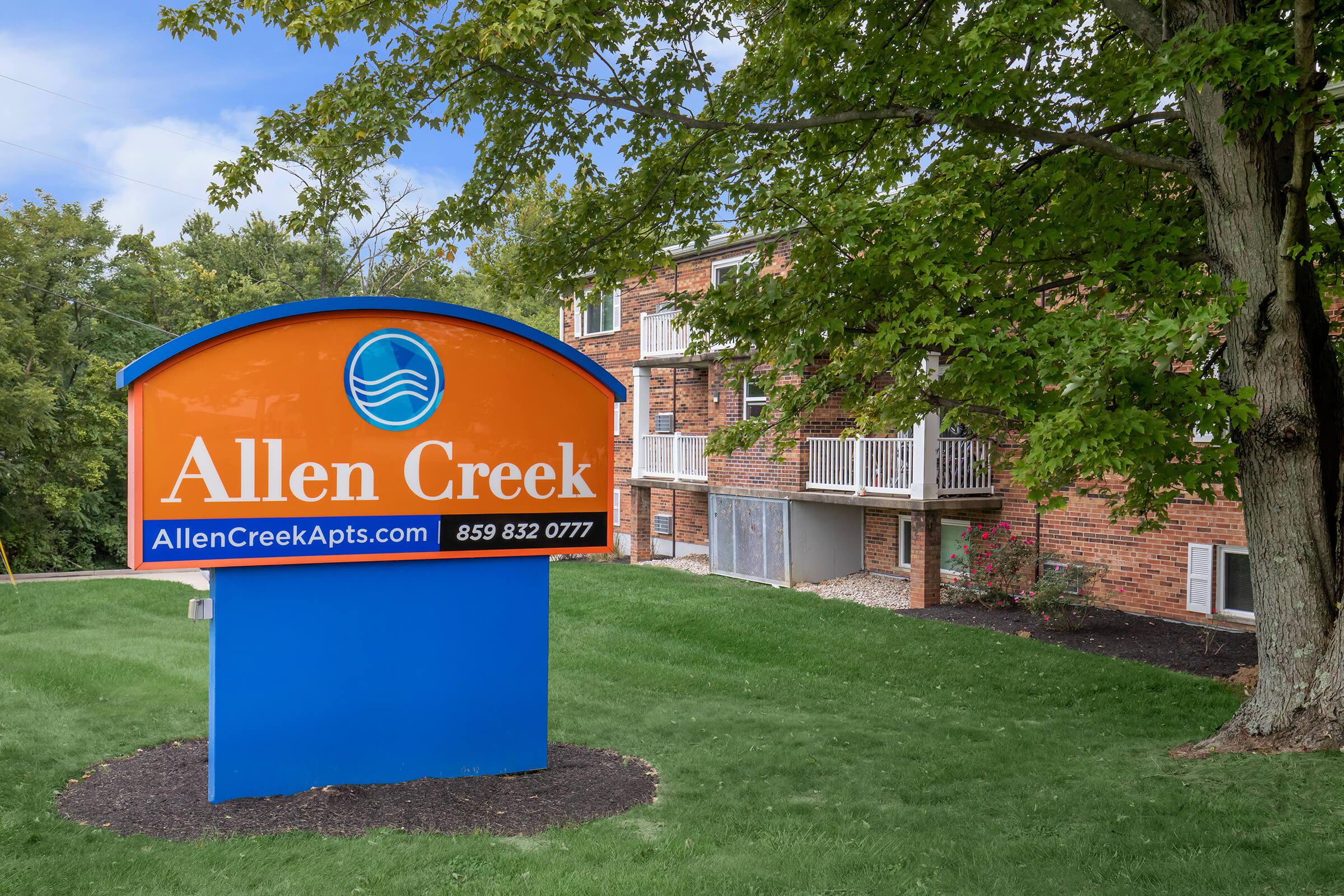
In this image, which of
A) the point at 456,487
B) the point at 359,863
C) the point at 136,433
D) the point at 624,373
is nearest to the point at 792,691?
the point at 456,487

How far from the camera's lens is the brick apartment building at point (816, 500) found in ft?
47.0

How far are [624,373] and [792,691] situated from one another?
50.7ft

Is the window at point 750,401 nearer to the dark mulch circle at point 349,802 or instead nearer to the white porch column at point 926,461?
the white porch column at point 926,461

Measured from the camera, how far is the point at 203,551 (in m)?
6.03

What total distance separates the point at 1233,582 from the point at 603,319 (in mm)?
16549

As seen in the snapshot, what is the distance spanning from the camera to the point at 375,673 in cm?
657

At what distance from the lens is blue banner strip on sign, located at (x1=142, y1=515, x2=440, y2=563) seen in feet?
19.5

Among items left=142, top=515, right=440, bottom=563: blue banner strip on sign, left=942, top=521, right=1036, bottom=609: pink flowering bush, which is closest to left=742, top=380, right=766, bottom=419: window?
left=942, top=521, right=1036, bottom=609: pink flowering bush

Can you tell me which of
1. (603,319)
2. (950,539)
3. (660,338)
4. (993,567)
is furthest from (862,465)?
(603,319)

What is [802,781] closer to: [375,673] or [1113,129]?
[375,673]

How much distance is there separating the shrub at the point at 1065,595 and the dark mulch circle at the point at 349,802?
342 inches

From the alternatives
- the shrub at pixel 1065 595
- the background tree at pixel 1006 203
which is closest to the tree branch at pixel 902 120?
the background tree at pixel 1006 203

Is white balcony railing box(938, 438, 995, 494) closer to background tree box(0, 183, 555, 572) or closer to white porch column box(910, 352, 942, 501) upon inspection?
white porch column box(910, 352, 942, 501)

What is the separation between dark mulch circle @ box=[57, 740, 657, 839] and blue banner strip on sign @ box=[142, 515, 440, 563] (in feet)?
5.07
